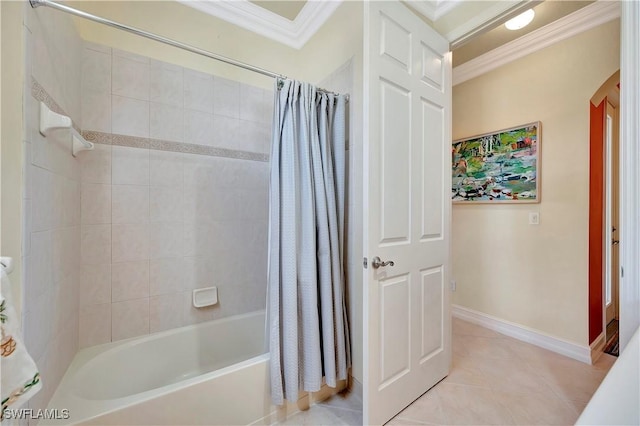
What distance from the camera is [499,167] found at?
2461mm

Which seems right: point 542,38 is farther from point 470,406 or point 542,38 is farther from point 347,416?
point 347,416

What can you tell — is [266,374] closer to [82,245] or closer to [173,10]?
[82,245]

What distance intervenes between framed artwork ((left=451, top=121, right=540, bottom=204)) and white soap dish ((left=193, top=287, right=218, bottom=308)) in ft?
8.25

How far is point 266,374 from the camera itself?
1.43m

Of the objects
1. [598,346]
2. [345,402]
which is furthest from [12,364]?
[598,346]

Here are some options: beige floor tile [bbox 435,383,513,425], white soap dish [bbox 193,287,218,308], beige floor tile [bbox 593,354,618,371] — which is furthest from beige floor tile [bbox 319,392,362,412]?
beige floor tile [bbox 593,354,618,371]

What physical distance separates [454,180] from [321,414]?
8.12 ft

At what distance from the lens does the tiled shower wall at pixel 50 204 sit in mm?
1001

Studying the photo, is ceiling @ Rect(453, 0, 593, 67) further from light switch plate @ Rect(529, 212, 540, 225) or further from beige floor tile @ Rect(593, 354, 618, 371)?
beige floor tile @ Rect(593, 354, 618, 371)

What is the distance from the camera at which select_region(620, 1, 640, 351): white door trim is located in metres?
1.01

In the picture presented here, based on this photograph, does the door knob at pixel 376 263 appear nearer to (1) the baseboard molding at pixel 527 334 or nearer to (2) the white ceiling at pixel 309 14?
(2) the white ceiling at pixel 309 14

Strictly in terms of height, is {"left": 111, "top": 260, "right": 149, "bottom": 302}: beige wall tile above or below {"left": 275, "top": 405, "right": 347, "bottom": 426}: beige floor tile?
above

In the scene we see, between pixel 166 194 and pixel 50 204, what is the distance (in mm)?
658

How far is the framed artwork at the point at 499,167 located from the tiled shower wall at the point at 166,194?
2.02m
